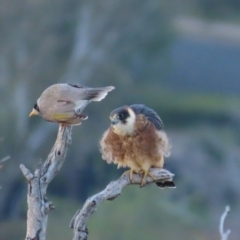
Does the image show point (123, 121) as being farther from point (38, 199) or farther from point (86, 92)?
point (38, 199)

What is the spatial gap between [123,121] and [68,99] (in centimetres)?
52

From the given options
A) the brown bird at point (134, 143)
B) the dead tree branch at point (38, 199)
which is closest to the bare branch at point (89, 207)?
the dead tree branch at point (38, 199)

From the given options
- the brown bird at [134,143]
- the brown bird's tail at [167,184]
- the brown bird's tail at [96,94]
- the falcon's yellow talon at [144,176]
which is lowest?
the falcon's yellow talon at [144,176]

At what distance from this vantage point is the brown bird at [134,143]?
410 centimetres

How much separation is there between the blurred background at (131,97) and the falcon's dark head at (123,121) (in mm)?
7917

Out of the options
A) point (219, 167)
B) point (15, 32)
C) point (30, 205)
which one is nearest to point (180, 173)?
point (219, 167)

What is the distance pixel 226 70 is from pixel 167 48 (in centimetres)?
123

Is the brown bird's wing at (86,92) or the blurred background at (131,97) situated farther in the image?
the blurred background at (131,97)

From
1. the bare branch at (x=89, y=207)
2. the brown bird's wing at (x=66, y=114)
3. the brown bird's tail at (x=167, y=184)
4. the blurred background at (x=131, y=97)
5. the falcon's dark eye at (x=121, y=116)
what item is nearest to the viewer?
the bare branch at (x=89, y=207)

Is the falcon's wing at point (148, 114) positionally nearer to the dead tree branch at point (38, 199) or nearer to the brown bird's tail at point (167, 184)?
the brown bird's tail at point (167, 184)

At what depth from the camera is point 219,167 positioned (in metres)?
14.6

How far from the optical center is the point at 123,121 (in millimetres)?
4039

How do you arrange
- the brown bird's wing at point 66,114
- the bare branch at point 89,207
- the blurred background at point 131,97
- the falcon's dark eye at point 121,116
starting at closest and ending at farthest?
the bare branch at point 89,207
the falcon's dark eye at point 121,116
the brown bird's wing at point 66,114
the blurred background at point 131,97

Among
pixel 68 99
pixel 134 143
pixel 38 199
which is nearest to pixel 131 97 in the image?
pixel 68 99
